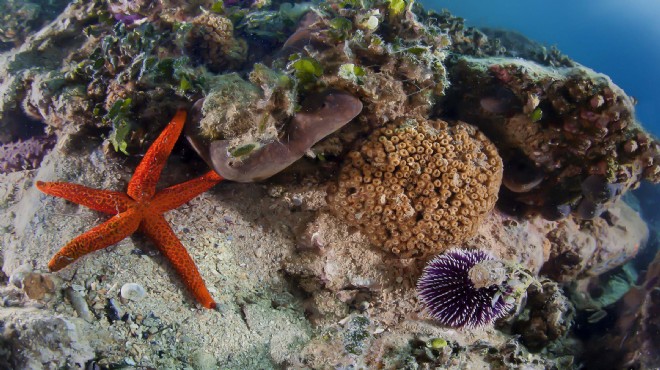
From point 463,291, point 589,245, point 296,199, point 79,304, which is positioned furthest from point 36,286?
point 589,245

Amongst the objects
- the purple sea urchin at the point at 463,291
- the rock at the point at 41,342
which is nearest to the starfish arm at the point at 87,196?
the rock at the point at 41,342

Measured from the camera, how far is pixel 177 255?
11.5ft

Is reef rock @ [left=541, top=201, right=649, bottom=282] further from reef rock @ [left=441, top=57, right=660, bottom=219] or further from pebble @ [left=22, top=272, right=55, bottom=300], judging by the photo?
pebble @ [left=22, top=272, right=55, bottom=300]

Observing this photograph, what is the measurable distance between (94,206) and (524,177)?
4.77 m

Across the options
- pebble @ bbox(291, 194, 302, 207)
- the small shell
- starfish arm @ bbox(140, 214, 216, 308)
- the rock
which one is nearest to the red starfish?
starfish arm @ bbox(140, 214, 216, 308)

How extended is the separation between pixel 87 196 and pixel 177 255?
3.25ft

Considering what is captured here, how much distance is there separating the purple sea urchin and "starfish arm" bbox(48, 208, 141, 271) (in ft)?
9.14

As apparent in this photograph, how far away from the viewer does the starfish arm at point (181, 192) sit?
12.0ft

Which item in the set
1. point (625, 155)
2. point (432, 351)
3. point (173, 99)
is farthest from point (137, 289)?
point (625, 155)

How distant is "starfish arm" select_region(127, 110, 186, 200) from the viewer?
3.58 meters

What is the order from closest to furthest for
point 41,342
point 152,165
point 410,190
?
point 41,342 < point 152,165 < point 410,190

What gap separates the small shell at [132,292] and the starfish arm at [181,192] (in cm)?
72

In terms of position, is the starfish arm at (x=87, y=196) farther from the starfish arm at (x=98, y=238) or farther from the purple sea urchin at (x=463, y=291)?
the purple sea urchin at (x=463, y=291)

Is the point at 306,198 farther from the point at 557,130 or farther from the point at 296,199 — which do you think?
the point at 557,130
